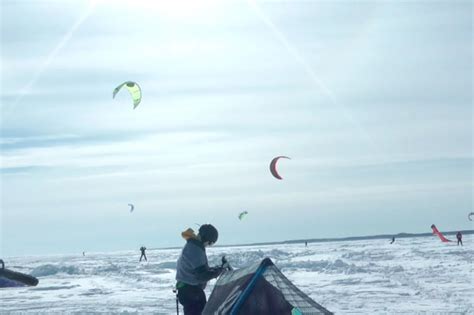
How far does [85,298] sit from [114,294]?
1072 mm

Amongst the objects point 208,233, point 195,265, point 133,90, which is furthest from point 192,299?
point 133,90

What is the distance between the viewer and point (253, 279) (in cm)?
507

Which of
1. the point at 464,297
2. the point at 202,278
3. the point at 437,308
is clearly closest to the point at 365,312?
the point at 437,308

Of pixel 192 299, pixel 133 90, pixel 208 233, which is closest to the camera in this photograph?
pixel 208 233

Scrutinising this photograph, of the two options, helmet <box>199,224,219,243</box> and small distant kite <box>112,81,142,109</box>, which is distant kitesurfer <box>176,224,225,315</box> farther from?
small distant kite <box>112,81,142,109</box>

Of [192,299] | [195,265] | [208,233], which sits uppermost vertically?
[208,233]

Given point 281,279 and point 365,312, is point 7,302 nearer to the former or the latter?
point 365,312

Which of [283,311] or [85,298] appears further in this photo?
[85,298]

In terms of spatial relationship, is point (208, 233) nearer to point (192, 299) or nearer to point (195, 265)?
point (195, 265)

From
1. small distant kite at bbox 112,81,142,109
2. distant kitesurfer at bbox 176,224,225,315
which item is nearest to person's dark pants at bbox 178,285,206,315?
distant kitesurfer at bbox 176,224,225,315

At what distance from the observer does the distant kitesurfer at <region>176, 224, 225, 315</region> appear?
5.83 metres

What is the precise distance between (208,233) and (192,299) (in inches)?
25.0

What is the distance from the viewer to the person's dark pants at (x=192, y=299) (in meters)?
5.99

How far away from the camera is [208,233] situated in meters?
5.84
